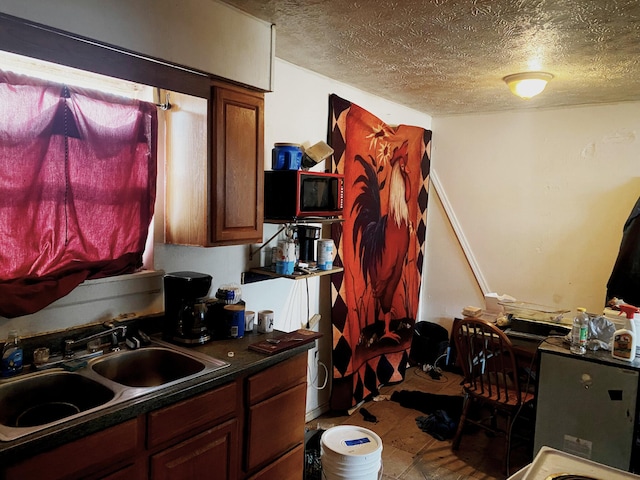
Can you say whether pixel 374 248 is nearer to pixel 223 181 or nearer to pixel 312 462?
pixel 312 462

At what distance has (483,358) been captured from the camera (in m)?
2.98

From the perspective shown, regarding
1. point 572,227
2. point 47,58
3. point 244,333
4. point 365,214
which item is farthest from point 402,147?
point 47,58

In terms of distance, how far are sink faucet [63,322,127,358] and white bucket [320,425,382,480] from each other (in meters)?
1.15

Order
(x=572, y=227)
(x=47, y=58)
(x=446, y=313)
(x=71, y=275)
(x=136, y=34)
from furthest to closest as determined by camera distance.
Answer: (x=446, y=313), (x=572, y=227), (x=71, y=275), (x=136, y=34), (x=47, y=58)

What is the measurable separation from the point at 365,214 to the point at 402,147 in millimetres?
844

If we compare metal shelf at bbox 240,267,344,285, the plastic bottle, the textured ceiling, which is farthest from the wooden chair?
the textured ceiling

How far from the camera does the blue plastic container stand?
8.41 ft

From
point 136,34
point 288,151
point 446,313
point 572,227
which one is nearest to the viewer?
point 136,34

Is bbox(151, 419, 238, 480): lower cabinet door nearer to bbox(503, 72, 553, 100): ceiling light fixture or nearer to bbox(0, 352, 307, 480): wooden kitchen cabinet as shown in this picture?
bbox(0, 352, 307, 480): wooden kitchen cabinet

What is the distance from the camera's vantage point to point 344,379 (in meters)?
3.40

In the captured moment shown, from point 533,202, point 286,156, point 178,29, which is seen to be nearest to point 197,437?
point 286,156

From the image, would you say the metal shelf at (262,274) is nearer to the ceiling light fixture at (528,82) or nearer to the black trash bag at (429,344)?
the ceiling light fixture at (528,82)

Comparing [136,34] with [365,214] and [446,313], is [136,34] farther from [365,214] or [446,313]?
[446,313]

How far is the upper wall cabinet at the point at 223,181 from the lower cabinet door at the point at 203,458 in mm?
817
